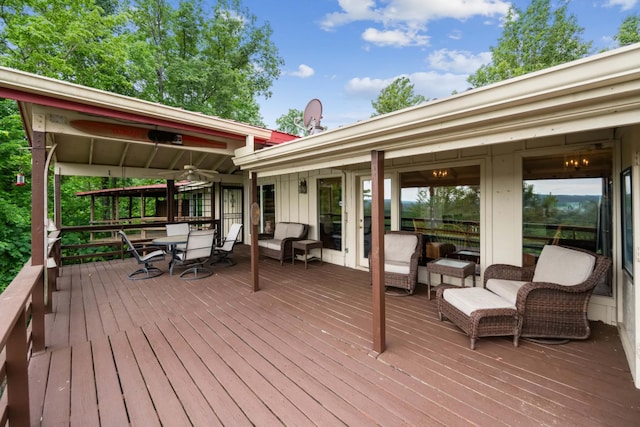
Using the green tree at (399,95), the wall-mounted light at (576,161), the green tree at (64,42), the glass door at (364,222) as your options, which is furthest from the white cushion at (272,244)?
the green tree at (399,95)

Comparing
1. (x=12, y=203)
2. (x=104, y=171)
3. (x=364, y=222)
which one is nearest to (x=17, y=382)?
(x=364, y=222)

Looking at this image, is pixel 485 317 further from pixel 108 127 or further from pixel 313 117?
pixel 108 127

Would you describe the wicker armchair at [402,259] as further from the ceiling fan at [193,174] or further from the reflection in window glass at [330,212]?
the ceiling fan at [193,174]

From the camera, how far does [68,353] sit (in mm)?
2609

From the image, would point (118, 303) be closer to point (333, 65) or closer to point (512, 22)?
point (333, 65)

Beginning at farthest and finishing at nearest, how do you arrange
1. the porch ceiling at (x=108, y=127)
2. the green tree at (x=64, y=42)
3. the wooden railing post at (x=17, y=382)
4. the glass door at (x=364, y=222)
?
the green tree at (x=64, y=42) → the glass door at (x=364, y=222) → the porch ceiling at (x=108, y=127) → the wooden railing post at (x=17, y=382)

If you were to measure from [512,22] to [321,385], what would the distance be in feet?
74.9

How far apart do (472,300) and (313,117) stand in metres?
3.64

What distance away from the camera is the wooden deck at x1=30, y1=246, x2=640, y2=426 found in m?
1.81

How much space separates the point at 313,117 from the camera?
15.6 feet

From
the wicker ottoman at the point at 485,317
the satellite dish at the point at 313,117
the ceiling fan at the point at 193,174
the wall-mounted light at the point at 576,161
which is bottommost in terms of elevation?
the wicker ottoman at the point at 485,317

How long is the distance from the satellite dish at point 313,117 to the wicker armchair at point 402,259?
223 centimetres

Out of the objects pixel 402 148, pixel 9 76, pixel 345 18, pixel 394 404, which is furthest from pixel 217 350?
pixel 345 18

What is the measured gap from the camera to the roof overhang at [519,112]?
138 cm
